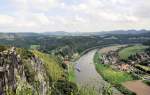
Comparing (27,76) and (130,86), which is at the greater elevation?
(27,76)

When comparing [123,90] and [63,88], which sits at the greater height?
[63,88]

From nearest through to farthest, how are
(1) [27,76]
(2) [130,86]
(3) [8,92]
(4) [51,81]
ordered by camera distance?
1. (3) [8,92]
2. (1) [27,76]
3. (4) [51,81]
4. (2) [130,86]

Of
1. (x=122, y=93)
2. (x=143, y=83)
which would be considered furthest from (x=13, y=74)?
(x=143, y=83)

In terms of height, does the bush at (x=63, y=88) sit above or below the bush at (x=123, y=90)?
above

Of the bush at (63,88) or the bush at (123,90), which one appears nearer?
the bush at (63,88)

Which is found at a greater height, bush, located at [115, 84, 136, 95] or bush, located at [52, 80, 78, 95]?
bush, located at [52, 80, 78, 95]

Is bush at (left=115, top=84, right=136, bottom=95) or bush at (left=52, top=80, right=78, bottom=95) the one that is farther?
bush at (left=115, top=84, right=136, bottom=95)

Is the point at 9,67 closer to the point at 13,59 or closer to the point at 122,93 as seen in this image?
the point at 13,59

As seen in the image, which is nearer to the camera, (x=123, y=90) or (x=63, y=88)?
(x=63, y=88)

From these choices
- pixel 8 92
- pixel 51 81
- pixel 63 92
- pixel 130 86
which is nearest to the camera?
pixel 8 92

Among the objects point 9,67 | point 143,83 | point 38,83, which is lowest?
point 143,83

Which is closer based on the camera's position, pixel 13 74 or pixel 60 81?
pixel 13 74
